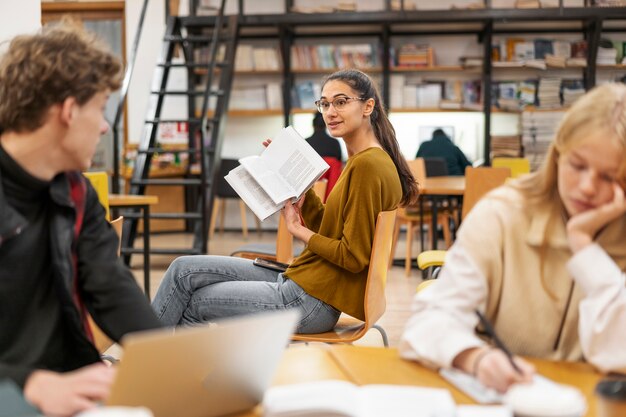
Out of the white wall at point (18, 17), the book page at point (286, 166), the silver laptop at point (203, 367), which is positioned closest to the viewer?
the silver laptop at point (203, 367)

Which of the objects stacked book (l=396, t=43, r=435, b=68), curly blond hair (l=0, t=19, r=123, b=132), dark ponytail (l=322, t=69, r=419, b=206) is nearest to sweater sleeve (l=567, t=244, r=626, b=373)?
curly blond hair (l=0, t=19, r=123, b=132)

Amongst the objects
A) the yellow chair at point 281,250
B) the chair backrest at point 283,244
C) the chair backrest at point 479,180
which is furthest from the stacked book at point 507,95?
the chair backrest at point 283,244

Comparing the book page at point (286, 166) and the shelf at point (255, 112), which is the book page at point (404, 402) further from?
the shelf at point (255, 112)

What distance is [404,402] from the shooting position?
1.18 metres

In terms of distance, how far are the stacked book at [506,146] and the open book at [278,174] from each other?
6570 mm

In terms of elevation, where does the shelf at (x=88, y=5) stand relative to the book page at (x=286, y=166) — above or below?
above

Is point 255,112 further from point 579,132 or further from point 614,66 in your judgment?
point 579,132

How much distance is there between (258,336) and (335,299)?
1753mm

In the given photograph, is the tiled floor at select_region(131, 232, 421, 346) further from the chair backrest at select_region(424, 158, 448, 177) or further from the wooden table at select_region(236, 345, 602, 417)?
the wooden table at select_region(236, 345, 602, 417)

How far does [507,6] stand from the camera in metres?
9.28

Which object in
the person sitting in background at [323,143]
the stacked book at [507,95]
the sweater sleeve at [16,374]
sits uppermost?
the stacked book at [507,95]

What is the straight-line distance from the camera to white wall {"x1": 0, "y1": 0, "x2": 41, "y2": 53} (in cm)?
480

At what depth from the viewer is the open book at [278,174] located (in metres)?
3.01

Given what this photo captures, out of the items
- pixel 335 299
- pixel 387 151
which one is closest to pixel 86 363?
pixel 335 299
